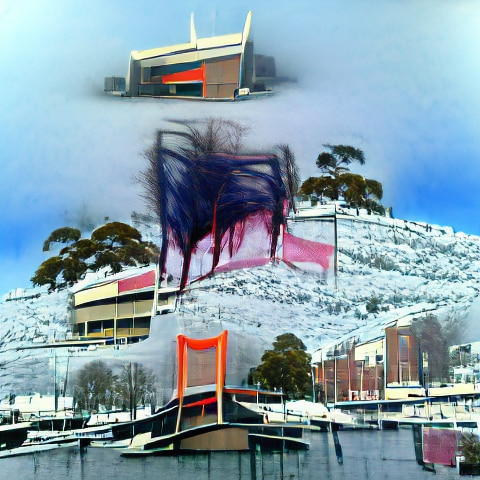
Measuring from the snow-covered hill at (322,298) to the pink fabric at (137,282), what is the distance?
30 centimetres

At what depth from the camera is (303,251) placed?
275 inches

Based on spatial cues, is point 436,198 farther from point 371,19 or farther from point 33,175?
point 33,175

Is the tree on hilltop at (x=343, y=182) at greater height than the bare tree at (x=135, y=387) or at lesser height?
greater

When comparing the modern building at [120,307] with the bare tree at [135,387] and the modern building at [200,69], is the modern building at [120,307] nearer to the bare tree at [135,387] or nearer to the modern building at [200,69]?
the bare tree at [135,387]

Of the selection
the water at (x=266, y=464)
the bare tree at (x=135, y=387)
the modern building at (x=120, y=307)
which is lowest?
the water at (x=266, y=464)

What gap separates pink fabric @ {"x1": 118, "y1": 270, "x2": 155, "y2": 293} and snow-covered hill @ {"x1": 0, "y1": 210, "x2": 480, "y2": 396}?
30cm

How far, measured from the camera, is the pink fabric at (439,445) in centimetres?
682

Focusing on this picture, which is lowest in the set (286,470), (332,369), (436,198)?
(286,470)

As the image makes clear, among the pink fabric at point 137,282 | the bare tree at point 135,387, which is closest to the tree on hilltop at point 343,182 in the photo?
the pink fabric at point 137,282

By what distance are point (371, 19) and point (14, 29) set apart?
9.31 ft

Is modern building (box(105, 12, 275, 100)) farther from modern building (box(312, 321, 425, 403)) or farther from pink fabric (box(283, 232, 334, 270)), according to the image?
modern building (box(312, 321, 425, 403))

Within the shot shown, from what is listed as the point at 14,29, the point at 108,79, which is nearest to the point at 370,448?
the point at 108,79

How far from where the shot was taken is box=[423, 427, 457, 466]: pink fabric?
6824mm

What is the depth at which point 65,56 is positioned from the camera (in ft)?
22.9
